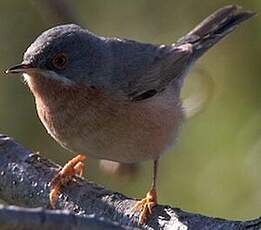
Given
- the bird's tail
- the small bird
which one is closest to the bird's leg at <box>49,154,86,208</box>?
the small bird

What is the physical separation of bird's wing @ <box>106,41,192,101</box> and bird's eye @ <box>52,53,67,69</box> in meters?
0.36

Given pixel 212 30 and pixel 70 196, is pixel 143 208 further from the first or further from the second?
pixel 212 30

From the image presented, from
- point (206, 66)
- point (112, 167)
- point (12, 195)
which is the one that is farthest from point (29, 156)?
point (206, 66)

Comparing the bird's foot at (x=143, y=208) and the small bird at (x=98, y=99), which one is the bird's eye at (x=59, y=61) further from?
the bird's foot at (x=143, y=208)

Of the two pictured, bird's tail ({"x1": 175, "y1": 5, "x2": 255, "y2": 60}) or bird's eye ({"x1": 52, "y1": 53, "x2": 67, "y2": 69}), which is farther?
bird's tail ({"x1": 175, "y1": 5, "x2": 255, "y2": 60})

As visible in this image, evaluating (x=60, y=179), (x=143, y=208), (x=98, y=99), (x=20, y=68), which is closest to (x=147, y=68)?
(x=98, y=99)

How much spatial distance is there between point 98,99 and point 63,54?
0.36 meters

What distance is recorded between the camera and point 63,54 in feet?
14.6

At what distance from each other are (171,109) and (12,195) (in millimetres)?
1450

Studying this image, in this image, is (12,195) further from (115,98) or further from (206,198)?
(206,198)

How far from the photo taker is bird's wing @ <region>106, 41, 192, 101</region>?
4.67 metres

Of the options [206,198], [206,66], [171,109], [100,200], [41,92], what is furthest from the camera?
[206,66]

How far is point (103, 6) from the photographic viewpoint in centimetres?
666

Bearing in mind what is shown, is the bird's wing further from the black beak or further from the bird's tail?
the black beak
